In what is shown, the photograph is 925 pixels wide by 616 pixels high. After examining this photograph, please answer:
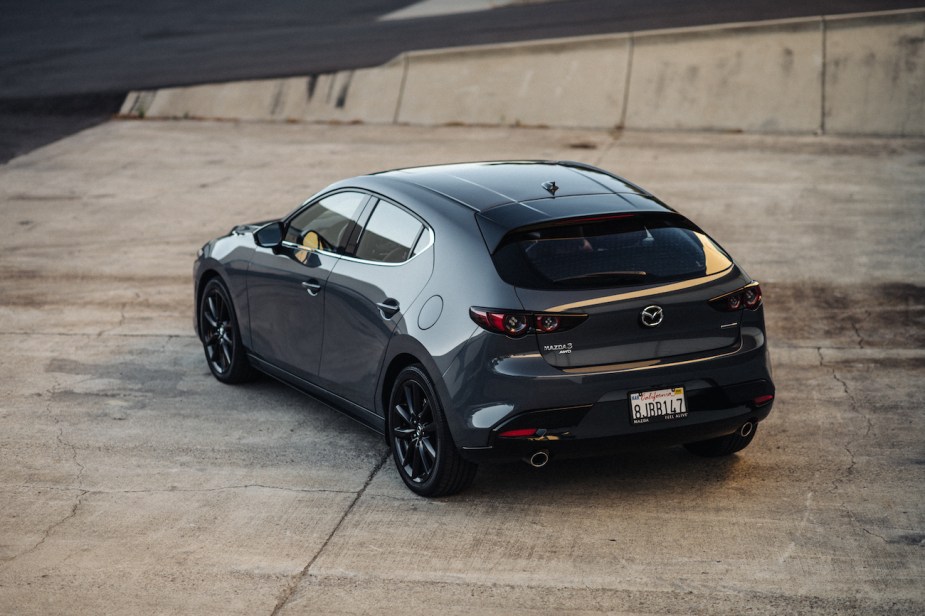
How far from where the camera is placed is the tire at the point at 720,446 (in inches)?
287

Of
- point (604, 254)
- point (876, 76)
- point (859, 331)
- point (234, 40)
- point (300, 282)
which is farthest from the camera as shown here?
point (234, 40)

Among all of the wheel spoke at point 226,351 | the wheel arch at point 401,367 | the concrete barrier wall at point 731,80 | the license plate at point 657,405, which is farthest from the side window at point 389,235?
the concrete barrier wall at point 731,80

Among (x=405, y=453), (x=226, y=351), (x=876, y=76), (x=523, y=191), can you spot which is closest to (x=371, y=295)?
(x=405, y=453)

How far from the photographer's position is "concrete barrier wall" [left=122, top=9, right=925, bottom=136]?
62.4 feet

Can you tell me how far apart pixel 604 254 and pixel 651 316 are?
1.36ft

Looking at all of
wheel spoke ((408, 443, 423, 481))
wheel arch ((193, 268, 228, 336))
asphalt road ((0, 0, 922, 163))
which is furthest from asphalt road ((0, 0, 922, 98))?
wheel spoke ((408, 443, 423, 481))

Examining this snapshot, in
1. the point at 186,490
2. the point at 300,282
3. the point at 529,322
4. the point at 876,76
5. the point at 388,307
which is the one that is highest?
the point at 529,322

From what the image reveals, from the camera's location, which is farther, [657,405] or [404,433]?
[404,433]

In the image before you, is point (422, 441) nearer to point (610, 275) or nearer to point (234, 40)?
point (610, 275)

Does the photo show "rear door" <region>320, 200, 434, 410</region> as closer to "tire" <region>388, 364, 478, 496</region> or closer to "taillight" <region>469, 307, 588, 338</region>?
"tire" <region>388, 364, 478, 496</region>

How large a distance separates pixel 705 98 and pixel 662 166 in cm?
333

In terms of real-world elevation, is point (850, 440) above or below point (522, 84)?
above

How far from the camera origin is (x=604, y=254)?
6570mm

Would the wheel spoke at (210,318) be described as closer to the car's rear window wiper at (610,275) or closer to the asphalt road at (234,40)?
the car's rear window wiper at (610,275)
